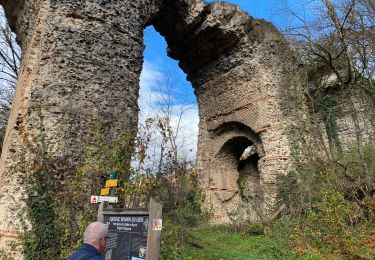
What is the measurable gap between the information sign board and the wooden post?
0.07 metres

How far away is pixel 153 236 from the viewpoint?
10.0 ft

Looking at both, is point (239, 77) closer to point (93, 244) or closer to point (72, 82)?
point (72, 82)

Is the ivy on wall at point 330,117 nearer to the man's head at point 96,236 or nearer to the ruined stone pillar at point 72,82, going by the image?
the ruined stone pillar at point 72,82

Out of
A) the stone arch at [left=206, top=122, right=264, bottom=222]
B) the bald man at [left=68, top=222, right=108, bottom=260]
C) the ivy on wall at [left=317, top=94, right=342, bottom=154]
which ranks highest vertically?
the ivy on wall at [left=317, top=94, right=342, bottom=154]

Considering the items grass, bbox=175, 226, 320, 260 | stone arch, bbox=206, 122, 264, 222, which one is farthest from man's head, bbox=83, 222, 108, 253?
stone arch, bbox=206, 122, 264, 222

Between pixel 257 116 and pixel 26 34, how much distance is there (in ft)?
22.2

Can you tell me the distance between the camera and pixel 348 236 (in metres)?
5.89

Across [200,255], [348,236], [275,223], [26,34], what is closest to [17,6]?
[26,34]

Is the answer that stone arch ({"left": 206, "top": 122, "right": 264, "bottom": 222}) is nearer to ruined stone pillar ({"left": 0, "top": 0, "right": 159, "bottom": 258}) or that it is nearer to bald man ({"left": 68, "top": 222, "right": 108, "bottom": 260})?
ruined stone pillar ({"left": 0, "top": 0, "right": 159, "bottom": 258})

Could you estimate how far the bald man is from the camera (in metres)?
2.49

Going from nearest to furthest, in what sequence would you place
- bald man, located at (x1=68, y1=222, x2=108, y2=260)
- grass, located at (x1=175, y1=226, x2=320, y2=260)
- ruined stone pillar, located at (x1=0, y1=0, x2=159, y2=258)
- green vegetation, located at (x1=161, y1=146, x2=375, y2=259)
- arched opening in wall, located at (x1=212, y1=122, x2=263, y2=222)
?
bald man, located at (x1=68, y1=222, x2=108, y2=260) → ruined stone pillar, located at (x1=0, y1=0, x2=159, y2=258) → green vegetation, located at (x1=161, y1=146, x2=375, y2=259) → grass, located at (x1=175, y1=226, x2=320, y2=260) → arched opening in wall, located at (x1=212, y1=122, x2=263, y2=222)

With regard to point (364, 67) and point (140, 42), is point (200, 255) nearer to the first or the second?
point (140, 42)

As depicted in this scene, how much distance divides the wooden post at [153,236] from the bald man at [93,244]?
1.57ft

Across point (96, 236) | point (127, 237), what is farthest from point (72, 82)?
point (96, 236)
